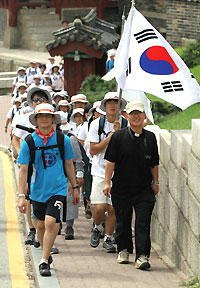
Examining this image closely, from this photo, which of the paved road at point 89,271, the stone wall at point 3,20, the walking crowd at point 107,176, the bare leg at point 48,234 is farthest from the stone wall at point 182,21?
the bare leg at point 48,234

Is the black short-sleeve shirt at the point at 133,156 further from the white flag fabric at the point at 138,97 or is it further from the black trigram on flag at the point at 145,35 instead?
the white flag fabric at the point at 138,97

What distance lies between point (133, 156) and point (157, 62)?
43.5 inches

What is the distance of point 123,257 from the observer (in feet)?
31.4

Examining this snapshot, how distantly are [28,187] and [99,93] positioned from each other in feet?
39.0

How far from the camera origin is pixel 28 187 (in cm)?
944

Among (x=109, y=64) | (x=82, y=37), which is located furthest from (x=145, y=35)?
(x=109, y=64)

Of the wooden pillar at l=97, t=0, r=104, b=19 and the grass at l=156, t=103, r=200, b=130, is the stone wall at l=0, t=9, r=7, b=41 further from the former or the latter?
the grass at l=156, t=103, r=200, b=130

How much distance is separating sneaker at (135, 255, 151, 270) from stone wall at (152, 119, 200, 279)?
1.13ft

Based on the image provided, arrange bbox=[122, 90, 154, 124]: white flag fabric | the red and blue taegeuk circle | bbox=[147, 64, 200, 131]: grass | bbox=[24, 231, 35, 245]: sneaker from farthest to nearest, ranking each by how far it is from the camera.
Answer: bbox=[147, 64, 200, 131]: grass < bbox=[122, 90, 154, 124]: white flag fabric < bbox=[24, 231, 35, 245]: sneaker < the red and blue taegeuk circle

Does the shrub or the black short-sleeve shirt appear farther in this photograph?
the shrub

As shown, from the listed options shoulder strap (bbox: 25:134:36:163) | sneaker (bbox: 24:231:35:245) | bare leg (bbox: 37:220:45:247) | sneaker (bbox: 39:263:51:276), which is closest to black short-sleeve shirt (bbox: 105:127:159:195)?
shoulder strap (bbox: 25:134:36:163)

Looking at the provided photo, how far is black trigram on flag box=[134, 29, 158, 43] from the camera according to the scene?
9758 millimetres

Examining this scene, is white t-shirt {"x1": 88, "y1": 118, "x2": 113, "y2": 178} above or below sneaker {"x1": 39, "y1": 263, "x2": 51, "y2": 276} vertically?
above

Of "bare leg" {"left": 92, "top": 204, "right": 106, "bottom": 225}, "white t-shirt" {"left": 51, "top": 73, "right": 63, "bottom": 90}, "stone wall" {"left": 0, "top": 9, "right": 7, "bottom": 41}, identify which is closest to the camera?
"bare leg" {"left": 92, "top": 204, "right": 106, "bottom": 225}
